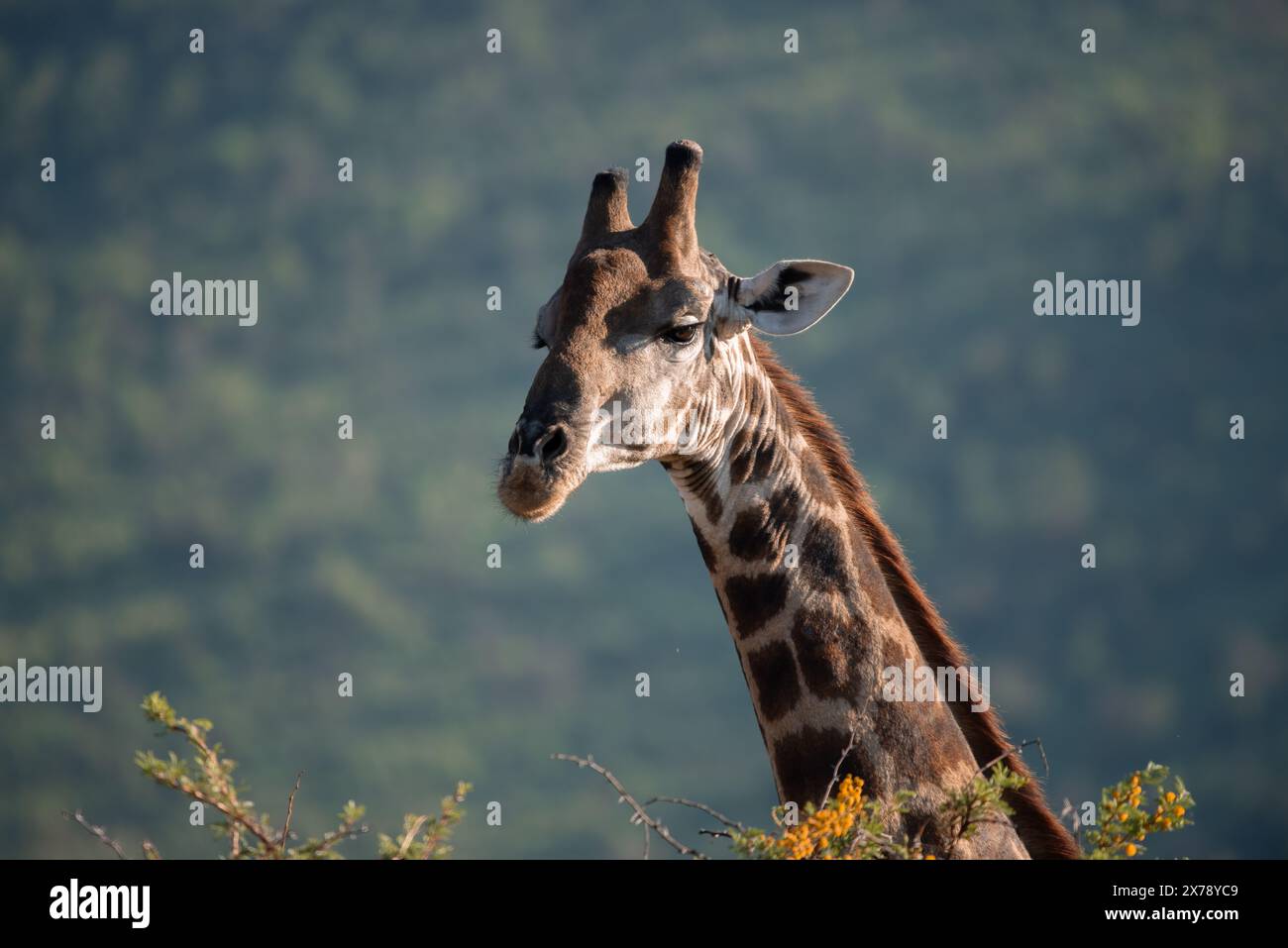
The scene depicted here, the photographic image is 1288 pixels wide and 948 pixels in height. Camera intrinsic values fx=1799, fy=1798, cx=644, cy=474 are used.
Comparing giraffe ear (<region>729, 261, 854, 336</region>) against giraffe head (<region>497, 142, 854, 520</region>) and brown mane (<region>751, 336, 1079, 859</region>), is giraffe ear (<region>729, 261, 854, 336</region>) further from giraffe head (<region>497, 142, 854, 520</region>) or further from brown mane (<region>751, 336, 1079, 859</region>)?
brown mane (<region>751, 336, 1079, 859</region>)

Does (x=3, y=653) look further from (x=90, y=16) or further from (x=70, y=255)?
(x=90, y=16)

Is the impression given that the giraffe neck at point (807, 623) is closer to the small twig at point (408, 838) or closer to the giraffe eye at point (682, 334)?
the giraffe eye at point (682, 334)

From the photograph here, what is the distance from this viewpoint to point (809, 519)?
10242mm

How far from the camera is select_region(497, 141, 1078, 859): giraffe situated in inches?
379

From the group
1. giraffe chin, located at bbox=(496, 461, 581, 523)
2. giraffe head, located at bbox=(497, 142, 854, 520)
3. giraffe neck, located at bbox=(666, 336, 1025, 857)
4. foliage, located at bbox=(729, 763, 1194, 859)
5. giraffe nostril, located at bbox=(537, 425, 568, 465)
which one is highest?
giraffe head, located at bbox=(497, 142, 854, 520)

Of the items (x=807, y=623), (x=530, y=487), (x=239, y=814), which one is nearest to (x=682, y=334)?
(x=530, y=487)

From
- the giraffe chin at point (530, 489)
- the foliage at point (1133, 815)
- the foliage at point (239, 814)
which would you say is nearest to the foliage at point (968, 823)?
the foliage at point (1133, 815)

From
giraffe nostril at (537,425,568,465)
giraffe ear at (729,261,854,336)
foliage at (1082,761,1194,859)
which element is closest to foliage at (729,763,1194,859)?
foliage at (1082,761,1194,859)

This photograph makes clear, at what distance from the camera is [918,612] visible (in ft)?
34.3

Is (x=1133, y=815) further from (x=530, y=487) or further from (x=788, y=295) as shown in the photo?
(x=788, y=295)

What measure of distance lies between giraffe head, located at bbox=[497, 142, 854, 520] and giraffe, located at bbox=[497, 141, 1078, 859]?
0.01m

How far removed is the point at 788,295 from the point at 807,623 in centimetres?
197
